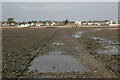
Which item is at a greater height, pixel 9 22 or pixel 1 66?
pixel 9 22

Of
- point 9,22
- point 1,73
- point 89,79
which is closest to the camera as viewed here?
point 89,79

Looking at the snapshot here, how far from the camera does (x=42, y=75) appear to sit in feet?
16.8

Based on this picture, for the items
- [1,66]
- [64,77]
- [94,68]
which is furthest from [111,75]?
[1,66]

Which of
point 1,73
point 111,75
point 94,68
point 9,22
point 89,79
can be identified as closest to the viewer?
A: point 89,79

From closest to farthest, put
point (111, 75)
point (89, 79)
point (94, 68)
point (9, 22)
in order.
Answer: point (89, 79), point (111, 75), point (94, 68), point (9, 22)

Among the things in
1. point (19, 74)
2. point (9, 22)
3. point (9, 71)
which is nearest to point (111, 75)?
point (19, 74)

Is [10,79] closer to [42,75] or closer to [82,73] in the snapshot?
[42,75]

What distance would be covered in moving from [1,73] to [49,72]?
216 centimetres

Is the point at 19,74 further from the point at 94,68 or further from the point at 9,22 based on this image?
the point at 9,22

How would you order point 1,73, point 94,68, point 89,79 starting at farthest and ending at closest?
point 94,68
point 1,73
point 89,79

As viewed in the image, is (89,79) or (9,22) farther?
(9,22)

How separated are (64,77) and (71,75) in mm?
365

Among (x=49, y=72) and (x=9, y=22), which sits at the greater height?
(x=9, y=22)

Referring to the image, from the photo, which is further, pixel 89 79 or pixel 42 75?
pixel 42 75
